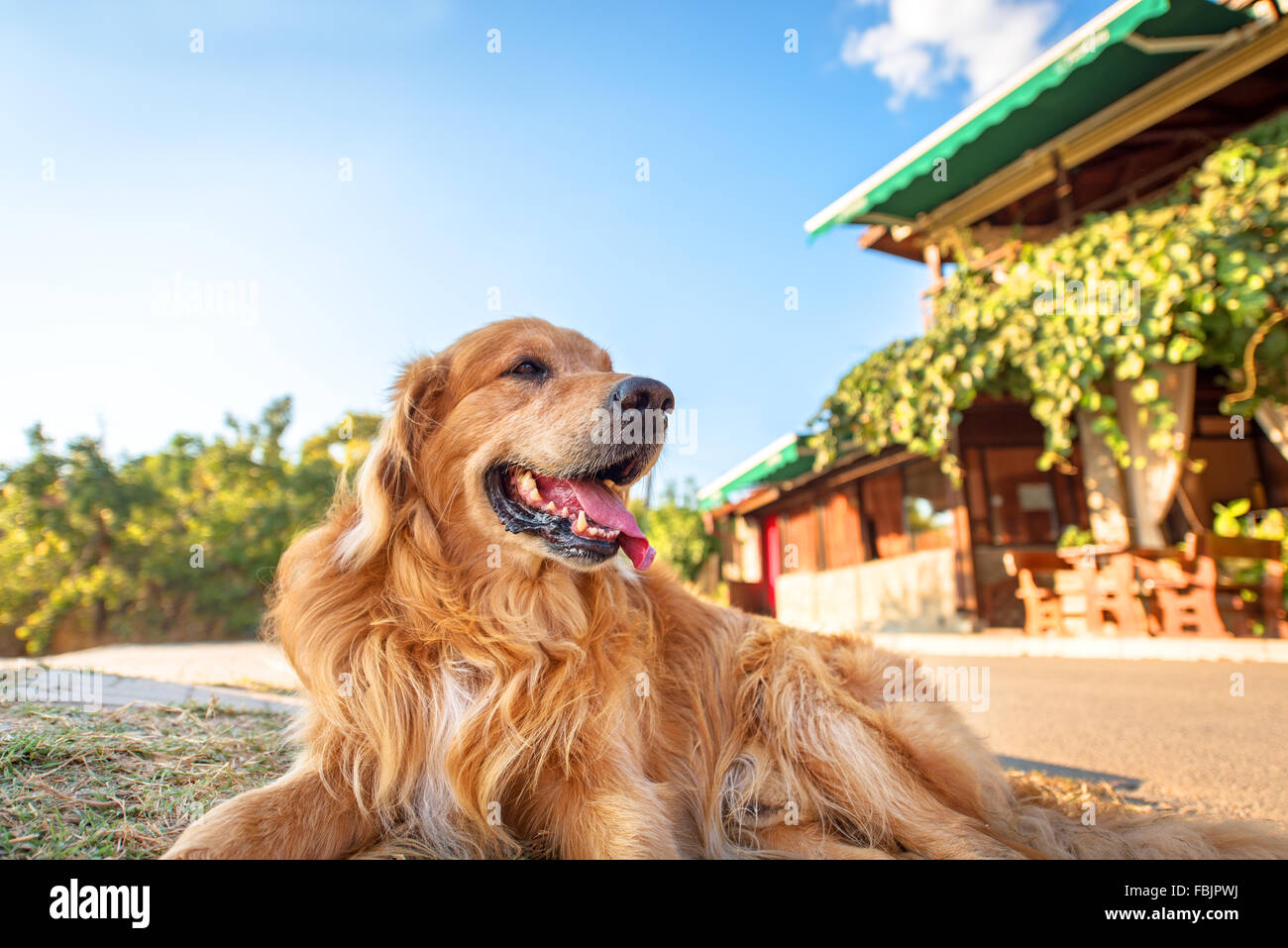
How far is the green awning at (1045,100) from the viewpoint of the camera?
24.7 ft

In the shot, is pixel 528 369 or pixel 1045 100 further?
pixel 1045 100

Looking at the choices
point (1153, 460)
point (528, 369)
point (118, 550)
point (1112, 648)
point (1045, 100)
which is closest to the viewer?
point (528, 369)

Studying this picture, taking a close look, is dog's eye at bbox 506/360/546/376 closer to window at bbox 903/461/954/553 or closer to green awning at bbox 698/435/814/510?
green awning at bbox 698/435/814/510

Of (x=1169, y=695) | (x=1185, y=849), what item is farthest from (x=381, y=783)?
(x=1169, y=695)

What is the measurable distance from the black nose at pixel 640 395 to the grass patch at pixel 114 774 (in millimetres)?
1593

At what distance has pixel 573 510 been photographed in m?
2.30

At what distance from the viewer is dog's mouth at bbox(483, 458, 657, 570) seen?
87.0 inches

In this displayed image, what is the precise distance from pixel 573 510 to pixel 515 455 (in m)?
0.27

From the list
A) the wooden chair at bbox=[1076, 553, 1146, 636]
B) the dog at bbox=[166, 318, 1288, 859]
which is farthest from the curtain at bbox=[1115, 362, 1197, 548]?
the dog at bbox=[166, 318, 1288, 859]

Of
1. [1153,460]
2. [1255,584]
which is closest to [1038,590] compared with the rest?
[1255,584]

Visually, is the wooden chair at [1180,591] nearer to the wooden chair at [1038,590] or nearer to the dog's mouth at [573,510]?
the wooden chair at [1038,590]

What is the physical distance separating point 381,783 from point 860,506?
43.6 feet

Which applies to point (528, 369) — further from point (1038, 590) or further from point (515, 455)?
point (1038, 590)

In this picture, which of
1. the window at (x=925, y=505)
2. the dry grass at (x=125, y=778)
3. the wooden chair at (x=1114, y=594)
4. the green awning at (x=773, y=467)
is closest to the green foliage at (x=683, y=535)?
the green awning at (x=773, y=467)
